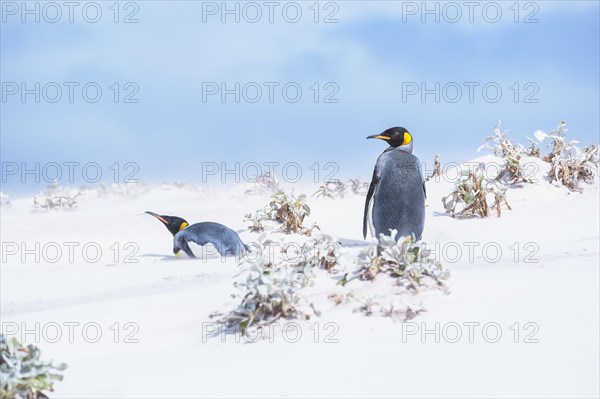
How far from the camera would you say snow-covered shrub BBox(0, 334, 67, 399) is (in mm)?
3330

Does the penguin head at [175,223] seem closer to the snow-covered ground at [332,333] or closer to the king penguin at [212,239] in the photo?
the king penguin at [212,239]

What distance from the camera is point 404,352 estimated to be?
3.91 meters

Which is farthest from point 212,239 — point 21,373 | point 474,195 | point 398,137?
point 21,373

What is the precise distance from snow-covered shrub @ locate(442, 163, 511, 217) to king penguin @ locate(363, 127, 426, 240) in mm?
2035

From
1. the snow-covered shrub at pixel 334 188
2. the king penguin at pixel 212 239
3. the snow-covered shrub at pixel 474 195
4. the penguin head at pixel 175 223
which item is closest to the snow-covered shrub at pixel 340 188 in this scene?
the snow-covered shrub at pixel 334 188

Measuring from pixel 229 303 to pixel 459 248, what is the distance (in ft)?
11.3

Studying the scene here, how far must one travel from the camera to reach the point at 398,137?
25.2 feet

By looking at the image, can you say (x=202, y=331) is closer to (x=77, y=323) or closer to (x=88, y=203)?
(x=77, y=323)

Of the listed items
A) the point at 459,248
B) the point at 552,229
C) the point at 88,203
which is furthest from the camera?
the point at 88,203

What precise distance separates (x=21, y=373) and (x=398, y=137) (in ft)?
16.6

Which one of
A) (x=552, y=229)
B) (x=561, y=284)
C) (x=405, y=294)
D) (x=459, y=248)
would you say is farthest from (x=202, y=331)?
(x=552, y=229)

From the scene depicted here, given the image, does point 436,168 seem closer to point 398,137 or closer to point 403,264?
point 398,137

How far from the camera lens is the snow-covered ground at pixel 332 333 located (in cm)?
364

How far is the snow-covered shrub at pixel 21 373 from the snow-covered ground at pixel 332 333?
0.39 metres
